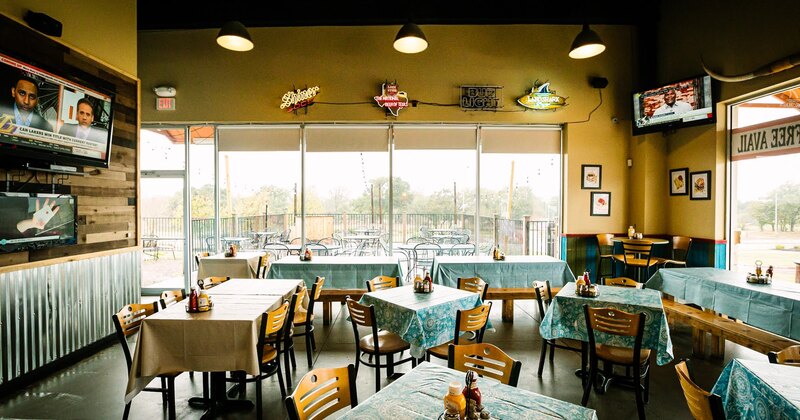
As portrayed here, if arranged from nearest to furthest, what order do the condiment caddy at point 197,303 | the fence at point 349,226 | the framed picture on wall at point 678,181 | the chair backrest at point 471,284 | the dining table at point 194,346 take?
1. the dining table at point 194,346
2. the condiment caddy at point 197,303
3. the chair backrest at point 471,284
4. the framed picture on wall at point 678,181
5. the fence at point 349,226

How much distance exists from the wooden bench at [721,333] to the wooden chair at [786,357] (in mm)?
1399

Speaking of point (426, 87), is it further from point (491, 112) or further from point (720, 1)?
point (720, 1)

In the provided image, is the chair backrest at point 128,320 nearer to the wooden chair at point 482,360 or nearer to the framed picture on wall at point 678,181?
the wooden chair at point 482,360

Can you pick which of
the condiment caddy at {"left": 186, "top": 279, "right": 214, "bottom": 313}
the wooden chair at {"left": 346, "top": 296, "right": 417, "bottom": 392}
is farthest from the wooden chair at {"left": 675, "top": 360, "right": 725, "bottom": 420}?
the condiment caddy at {"left": 186, "top": 279, "right": 214, "bottom": 313}

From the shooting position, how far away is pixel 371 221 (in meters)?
6.68

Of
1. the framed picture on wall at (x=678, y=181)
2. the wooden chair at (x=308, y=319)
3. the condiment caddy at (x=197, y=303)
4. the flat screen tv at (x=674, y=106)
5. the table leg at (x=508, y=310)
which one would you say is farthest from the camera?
the framed picture on wall at (x=678, y=181)

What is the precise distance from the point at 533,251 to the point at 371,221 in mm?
2916

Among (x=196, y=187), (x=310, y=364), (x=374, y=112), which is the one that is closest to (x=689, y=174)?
(x=374, y=112)

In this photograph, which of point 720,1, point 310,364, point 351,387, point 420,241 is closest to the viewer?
point 351,387

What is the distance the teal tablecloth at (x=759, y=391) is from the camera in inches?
65.1

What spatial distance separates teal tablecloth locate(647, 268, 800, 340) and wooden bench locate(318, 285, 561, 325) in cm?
161

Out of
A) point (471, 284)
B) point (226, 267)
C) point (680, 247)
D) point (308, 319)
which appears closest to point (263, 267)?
point (226, 267)

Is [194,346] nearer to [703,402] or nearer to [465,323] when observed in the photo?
[465,323]

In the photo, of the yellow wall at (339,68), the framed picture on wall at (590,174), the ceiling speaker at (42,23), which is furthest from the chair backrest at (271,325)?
the framed picture on wall at (590,174)
